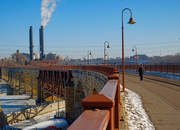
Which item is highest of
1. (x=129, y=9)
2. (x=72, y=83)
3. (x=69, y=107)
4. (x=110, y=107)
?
(x=129, y=9)

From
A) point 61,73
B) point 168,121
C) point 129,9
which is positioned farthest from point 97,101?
point 61,73

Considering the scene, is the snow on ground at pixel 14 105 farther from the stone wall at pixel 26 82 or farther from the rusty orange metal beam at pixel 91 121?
the rusty orange metal beam at pixel 91 121

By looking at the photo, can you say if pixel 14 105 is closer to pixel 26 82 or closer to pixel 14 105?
pixel 14 105

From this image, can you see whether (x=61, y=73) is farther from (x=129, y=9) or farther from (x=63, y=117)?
(x=129, y=9)

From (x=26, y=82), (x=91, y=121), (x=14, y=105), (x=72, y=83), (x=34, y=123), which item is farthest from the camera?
(x=26, y=82)

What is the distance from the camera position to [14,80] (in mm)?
83000

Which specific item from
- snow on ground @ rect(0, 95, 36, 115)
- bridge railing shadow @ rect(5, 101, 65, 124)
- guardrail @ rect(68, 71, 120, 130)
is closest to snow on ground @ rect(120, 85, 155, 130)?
guardrail @ rect(68, 71, 120, 130)

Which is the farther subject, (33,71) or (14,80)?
(14,80)

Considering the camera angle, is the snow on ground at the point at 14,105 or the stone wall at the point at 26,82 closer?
the snow on ground at the point at 14,105

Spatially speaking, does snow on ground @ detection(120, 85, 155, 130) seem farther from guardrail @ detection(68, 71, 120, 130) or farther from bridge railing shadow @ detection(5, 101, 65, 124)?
bridge railing shadow @ detection(5, 101, 65, 124)

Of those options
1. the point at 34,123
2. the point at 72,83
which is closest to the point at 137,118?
the point at 72,83

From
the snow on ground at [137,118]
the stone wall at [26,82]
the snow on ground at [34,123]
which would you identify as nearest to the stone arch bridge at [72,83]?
the stone wall at [26,82]

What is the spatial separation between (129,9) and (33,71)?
155 feet

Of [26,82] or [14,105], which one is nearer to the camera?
[14,105]
